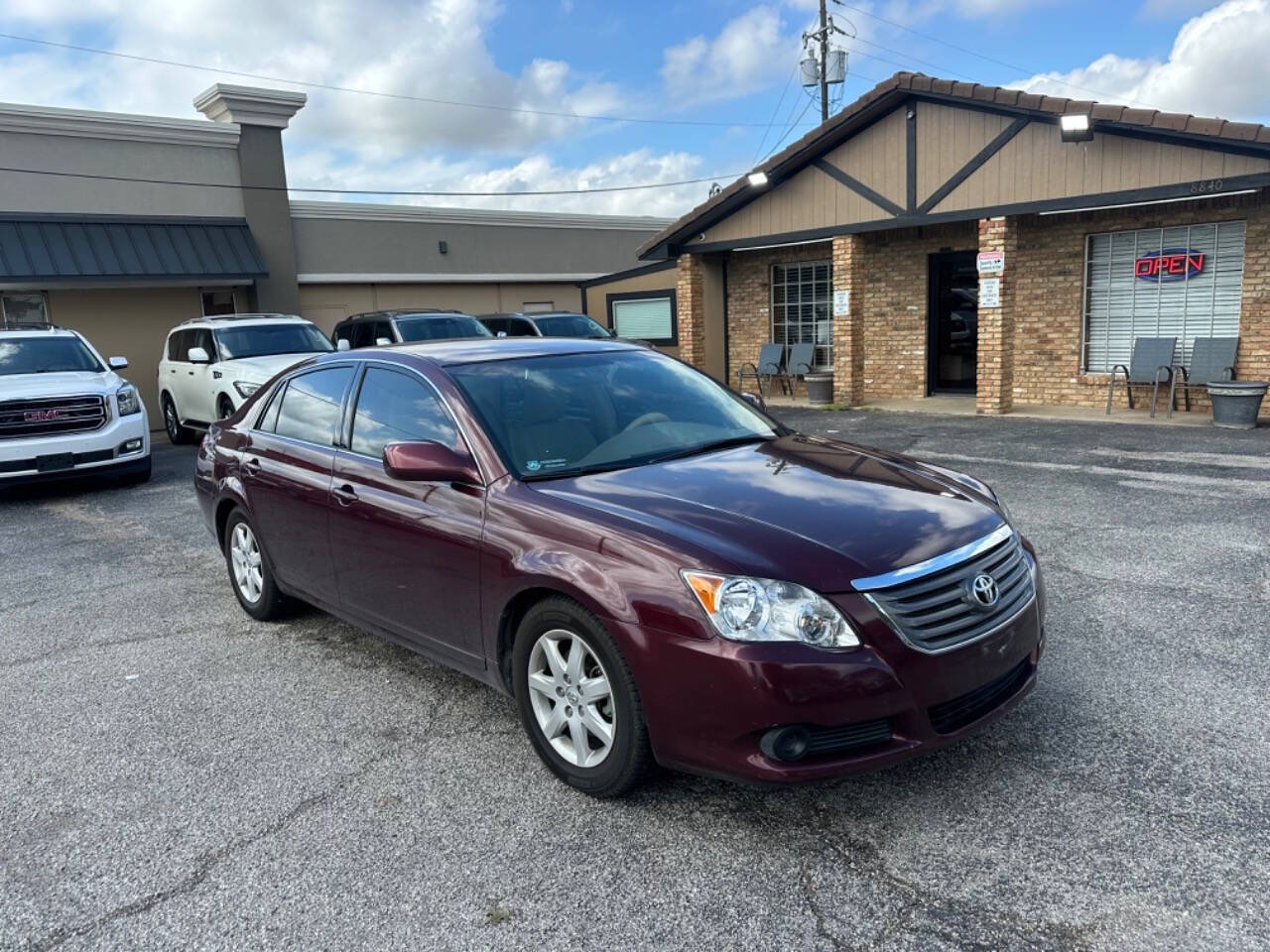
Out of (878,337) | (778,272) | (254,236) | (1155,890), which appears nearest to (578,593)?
(1155,890)

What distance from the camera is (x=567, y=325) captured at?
16594mm

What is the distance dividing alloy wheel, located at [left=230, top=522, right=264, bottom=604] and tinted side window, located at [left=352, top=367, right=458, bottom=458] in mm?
1347

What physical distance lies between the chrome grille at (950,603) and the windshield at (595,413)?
1.27 metres

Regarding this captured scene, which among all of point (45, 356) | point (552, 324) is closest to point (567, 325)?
point (552, 324)

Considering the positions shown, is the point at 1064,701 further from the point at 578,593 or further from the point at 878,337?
the point at 878,337

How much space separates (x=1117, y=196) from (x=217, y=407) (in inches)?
457

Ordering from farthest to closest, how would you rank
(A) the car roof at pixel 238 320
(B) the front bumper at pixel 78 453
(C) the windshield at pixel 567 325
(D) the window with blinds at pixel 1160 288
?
1. (C) the windshield at pixel 567 325
2. (A) the car roof at pixel 238 320
3. (D) the window with blinds at pixel 1160 288
4. (B) the front bumper at pixel 78 453

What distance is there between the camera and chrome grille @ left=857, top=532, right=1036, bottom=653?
9.80ft

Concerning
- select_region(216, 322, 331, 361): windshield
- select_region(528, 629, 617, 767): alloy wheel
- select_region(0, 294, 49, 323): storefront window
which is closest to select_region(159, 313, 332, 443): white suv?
select_region(216, 322, 331, 361): windshield

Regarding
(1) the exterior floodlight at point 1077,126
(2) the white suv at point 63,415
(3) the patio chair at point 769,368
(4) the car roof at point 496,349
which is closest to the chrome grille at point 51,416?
(2) the white suv at point 63,415

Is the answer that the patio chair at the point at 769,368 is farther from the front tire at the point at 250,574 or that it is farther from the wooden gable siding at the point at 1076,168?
the front tire at the point at 250,574

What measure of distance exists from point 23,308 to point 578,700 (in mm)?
17190

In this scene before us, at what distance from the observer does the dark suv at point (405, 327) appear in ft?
47.6

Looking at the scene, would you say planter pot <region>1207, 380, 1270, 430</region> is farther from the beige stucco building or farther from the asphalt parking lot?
the beige stucco building
